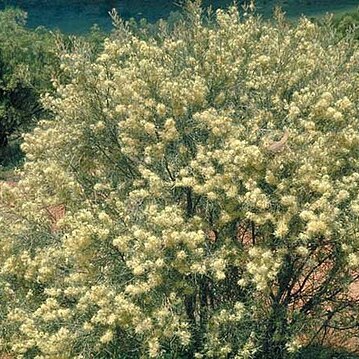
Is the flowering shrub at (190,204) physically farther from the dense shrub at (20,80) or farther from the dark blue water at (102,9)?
the dark blue water at (102,9)

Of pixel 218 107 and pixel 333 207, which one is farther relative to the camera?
pixel 218 107

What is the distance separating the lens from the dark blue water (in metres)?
53.8

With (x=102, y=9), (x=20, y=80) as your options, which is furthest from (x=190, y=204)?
(x=102, y=9)

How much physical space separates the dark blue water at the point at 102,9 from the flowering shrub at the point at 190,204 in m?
42.3

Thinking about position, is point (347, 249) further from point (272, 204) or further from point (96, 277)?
point (96, 277)

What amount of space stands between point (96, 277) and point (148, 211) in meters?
1.13

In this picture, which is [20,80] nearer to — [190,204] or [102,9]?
[190,204]

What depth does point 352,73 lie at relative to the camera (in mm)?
11219

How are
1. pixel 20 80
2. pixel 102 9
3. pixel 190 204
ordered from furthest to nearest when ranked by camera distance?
1. pixel 102 9
2. pixel 20 80
3. pixel 190 204

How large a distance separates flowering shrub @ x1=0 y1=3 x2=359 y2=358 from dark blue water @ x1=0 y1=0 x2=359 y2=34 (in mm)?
42334

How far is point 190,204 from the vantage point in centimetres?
1008

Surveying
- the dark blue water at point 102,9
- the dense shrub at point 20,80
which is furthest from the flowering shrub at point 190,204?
the dark blue water at point 102,9

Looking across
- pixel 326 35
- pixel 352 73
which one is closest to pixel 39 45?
pixel 326 35

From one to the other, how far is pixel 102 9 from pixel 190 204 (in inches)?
2089
